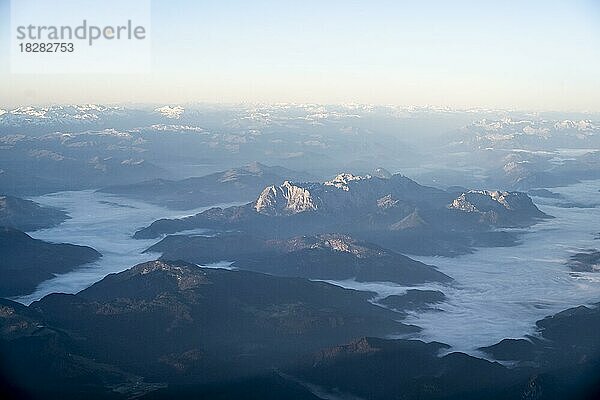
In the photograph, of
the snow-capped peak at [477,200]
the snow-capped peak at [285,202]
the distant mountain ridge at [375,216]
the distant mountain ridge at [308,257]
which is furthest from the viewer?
the snow-capped peak at [477,200]

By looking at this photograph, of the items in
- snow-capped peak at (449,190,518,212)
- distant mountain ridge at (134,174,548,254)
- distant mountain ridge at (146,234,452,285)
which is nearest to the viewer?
distant mountain ridge at (146,234,452,285)

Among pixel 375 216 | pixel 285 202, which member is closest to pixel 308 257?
pixel 375 216

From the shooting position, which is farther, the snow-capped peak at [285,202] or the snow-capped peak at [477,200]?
the snow-capped peak at [477,200]

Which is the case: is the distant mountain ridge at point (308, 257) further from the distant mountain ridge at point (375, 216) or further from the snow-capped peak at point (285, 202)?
the snow-capped peak at point (285, 202)

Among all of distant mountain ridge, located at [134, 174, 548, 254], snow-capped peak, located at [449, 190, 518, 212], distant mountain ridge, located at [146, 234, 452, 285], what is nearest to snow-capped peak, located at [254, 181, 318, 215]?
distant mountain ridge, located at [134, 174, 548, 254]

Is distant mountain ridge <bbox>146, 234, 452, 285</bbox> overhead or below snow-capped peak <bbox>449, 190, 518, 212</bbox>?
below

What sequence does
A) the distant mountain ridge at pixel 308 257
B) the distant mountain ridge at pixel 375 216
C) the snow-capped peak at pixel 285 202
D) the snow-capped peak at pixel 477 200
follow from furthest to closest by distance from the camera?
the snow-capped peak at pixel 477 200
the snow-capped peak at pixel 285 202
the distant mountain ridge at pixel 375 216
the distant mountain ridge at pixel 308 257

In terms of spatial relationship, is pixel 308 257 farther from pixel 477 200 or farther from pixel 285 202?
pixel 477 200

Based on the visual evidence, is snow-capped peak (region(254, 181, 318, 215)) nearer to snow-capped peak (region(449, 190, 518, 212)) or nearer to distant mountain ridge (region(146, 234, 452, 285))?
distant mountain ridge (region(146, 234, 452, 285))

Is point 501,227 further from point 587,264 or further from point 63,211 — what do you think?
point 63,211

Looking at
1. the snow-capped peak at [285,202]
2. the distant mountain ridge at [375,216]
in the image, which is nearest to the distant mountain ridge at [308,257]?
the distant mountain ridge at [375,216]

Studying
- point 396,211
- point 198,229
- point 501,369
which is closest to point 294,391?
point 501,369
